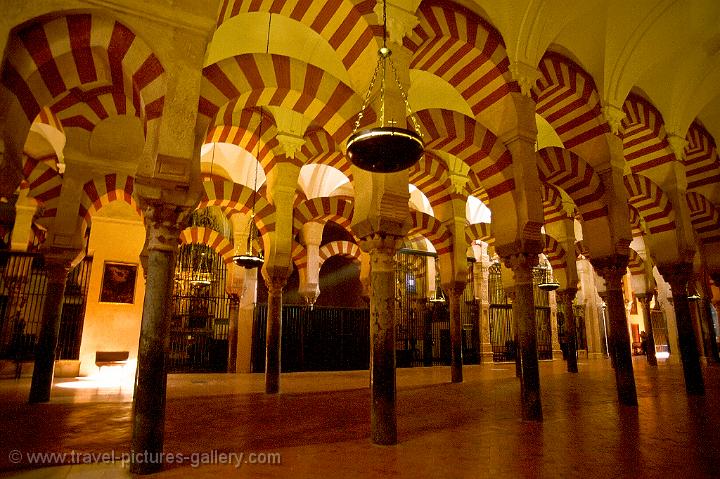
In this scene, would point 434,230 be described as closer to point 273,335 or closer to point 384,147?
point 273,335

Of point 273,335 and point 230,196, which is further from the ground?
point 230,196

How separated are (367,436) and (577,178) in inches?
198

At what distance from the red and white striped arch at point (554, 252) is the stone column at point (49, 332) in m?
9.59

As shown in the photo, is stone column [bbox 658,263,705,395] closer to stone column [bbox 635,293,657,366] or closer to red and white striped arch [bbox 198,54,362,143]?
stone column [bbox 635,293,657,366]

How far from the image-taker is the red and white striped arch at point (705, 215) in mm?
9234

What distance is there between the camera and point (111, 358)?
9.08 metres

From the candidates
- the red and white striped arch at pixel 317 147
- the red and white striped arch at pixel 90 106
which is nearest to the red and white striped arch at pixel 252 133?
the red and white striped arch at pixel 317 147

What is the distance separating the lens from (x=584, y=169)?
6566mm

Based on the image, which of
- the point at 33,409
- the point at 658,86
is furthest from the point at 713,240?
the point at 33,409

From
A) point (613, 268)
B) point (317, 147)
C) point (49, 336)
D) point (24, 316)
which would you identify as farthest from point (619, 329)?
point (24, 316)

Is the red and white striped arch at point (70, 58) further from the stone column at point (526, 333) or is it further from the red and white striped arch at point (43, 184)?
the red and white striped arch at point (43, 184)

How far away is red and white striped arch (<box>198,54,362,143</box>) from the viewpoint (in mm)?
4797

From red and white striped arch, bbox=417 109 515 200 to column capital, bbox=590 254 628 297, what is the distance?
2.18m

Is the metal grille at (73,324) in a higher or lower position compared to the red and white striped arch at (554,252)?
lower
